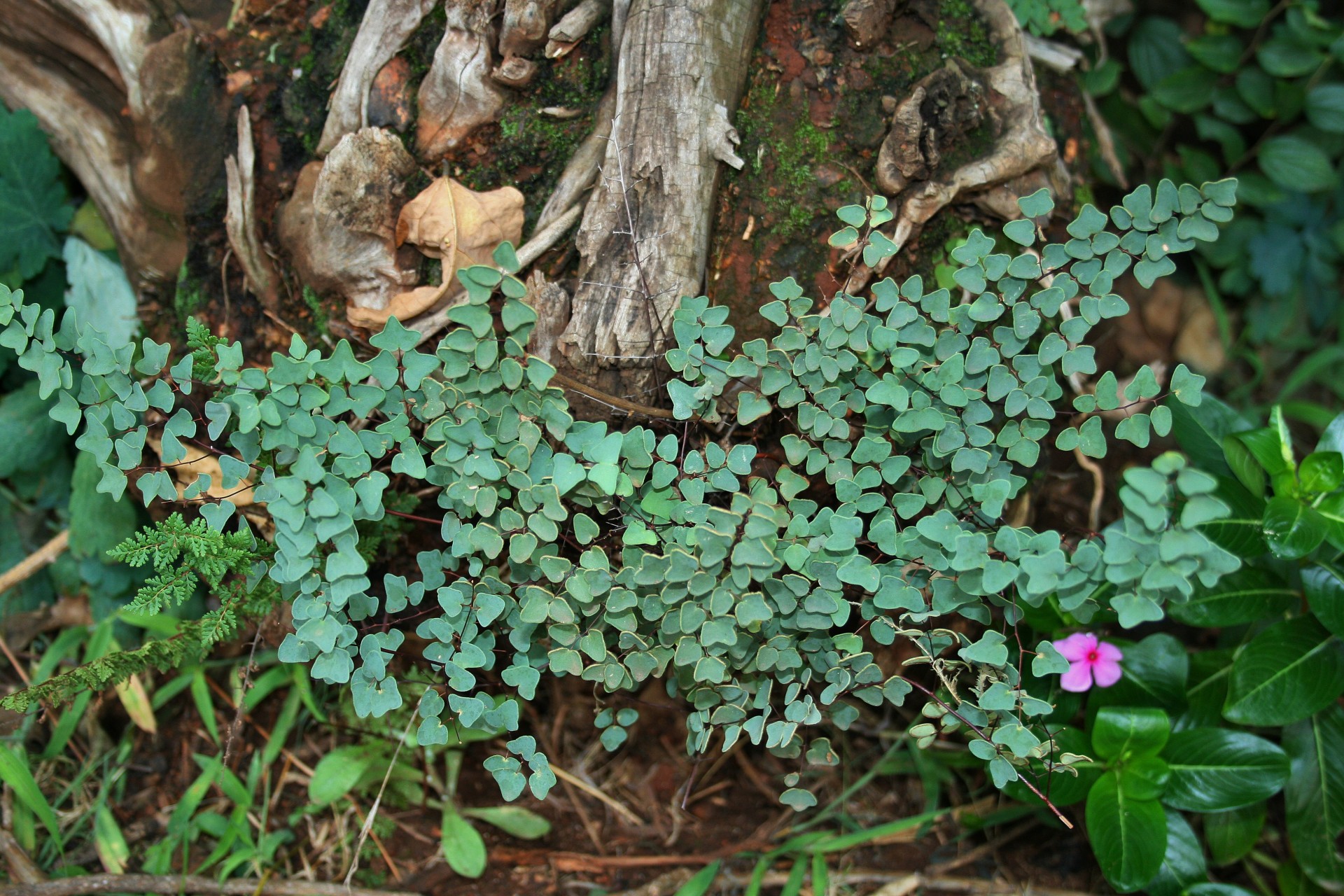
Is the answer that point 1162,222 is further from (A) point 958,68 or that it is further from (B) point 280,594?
(B) point 280,594

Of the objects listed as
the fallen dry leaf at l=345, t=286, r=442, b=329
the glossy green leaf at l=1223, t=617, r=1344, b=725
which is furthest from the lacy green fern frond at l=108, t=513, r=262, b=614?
the glossy green leaf at l=1223, t=617, r=1344, b=725

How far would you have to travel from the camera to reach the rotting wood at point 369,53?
2342 mm

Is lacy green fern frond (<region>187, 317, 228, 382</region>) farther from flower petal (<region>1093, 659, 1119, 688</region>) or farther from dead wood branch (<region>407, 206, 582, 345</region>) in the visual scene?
flower petal (<region>1093, 659, 1119, 688</region>)

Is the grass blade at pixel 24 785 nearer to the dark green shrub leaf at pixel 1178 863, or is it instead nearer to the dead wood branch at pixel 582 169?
Result: the dead wood branch at pixel 582 169

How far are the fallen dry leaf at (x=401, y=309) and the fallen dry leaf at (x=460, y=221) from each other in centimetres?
8

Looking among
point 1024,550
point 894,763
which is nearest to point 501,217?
point 1024,550

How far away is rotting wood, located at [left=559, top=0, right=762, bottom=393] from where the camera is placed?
6.91ft

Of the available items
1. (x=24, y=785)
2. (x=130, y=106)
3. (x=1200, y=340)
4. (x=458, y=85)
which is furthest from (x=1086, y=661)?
(x=130, y=106)

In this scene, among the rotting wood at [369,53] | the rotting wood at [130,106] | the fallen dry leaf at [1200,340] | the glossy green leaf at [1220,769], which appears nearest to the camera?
the glossy green leaf at [1220,769]

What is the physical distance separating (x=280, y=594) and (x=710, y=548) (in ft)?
3.55

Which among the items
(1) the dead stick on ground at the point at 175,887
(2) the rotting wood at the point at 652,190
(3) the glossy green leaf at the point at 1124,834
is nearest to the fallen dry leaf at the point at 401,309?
(2) the rotting wood at the point at 652,190

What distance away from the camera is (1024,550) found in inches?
67.1

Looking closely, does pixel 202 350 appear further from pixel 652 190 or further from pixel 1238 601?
pixel 1238 601

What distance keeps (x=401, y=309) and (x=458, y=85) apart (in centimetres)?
61
